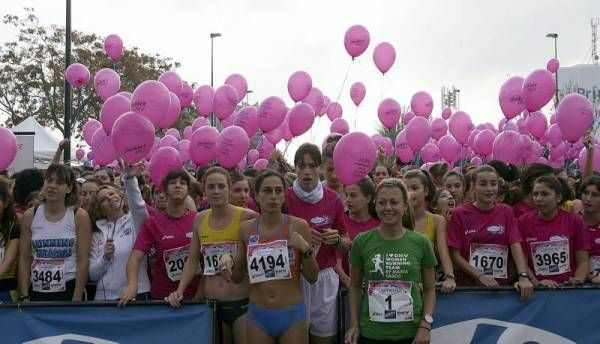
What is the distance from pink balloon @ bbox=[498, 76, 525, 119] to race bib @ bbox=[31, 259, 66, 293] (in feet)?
28.3

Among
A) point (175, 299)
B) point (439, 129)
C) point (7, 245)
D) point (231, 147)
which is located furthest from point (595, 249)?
point (439, 129)

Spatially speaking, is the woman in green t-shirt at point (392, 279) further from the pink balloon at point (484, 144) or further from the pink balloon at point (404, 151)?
the pink balloon at point (484, 144)

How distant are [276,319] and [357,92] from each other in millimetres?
12304

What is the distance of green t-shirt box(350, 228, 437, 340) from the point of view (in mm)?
4426

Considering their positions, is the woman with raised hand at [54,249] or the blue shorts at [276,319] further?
the woman with raised hand at [54,249]

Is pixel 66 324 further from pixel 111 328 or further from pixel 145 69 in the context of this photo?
pixel 145 69

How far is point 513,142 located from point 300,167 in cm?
727

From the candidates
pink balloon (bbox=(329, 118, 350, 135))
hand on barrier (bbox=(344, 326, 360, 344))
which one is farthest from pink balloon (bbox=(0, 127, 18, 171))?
pink balloon (bbox=(329, 118, 350, 135))

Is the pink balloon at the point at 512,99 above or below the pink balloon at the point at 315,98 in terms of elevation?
below

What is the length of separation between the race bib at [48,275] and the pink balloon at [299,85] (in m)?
8.55

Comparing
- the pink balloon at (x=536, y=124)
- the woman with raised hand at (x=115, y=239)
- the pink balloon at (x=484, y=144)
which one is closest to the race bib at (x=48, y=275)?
the woman with raised hand at (x=115, y=239)

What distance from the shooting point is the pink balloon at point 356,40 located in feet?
41.9

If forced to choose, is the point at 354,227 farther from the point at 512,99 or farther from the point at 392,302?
the point at 512,99

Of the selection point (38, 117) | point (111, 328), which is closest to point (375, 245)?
point (111, 328)
